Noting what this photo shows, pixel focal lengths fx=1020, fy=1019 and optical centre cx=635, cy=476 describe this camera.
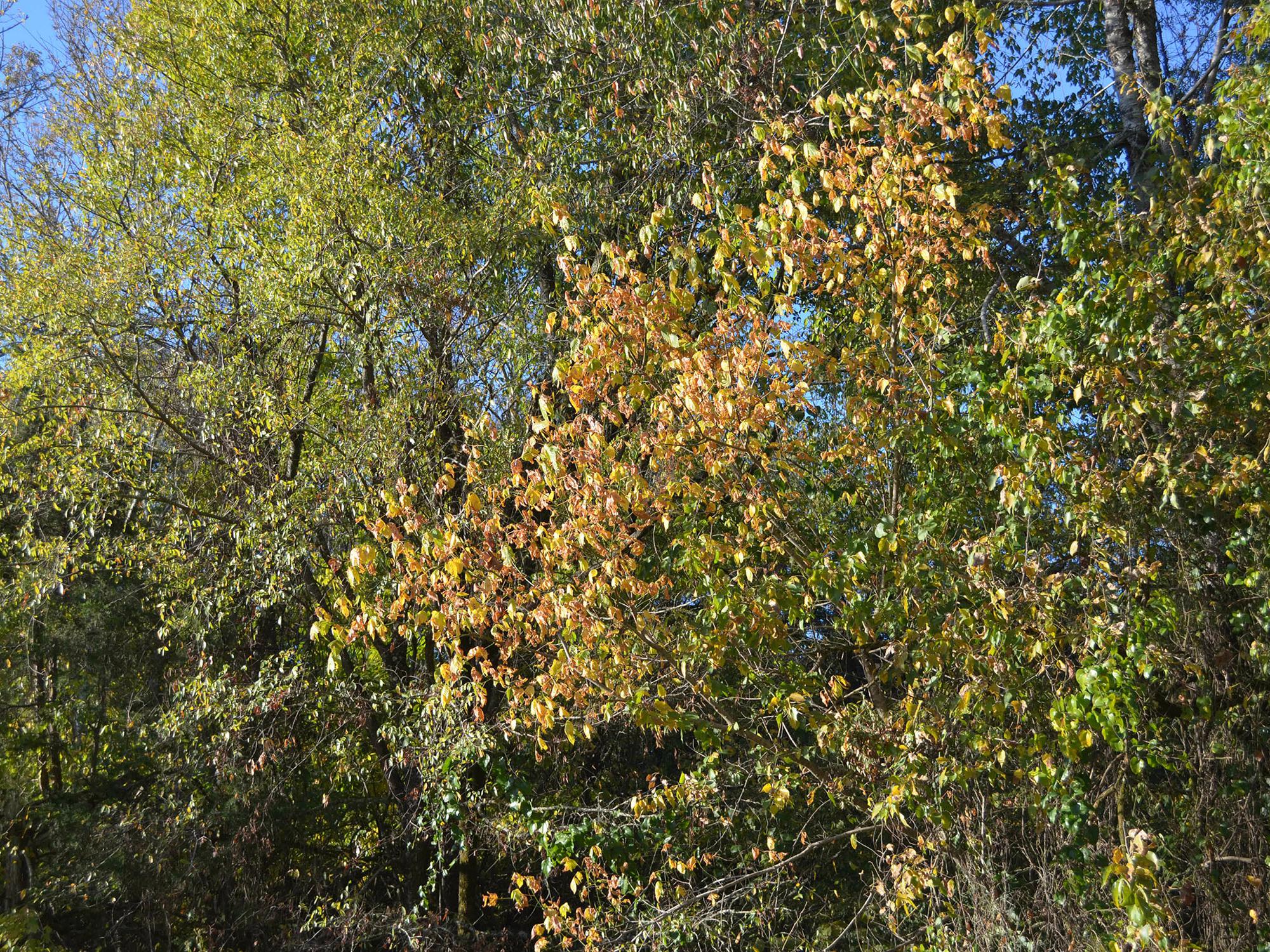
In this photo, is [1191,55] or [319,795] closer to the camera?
[1191,55]

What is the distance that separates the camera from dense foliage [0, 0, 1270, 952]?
4.02 m

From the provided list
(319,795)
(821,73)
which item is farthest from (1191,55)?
(319,795)

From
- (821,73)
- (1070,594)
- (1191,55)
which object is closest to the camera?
(1070,594)

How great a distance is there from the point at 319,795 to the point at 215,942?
1283mm

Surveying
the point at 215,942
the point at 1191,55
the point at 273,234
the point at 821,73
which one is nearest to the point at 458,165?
the point at 273,234

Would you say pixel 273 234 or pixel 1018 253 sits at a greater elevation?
pixel 273 234

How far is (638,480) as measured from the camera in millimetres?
4027

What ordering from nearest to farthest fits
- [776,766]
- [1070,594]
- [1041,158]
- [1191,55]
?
[1070,594], [776,766], [1041,158], [1191,55]

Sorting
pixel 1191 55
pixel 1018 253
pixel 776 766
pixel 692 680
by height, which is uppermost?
pixel 1191 55

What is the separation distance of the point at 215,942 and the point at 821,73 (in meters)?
7.78

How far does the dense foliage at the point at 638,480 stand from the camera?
402cm

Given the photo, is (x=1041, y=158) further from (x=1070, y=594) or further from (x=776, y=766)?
(x=776, y=766)

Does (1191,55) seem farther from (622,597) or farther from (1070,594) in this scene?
(622,597)

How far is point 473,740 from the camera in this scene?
632 centimetres
